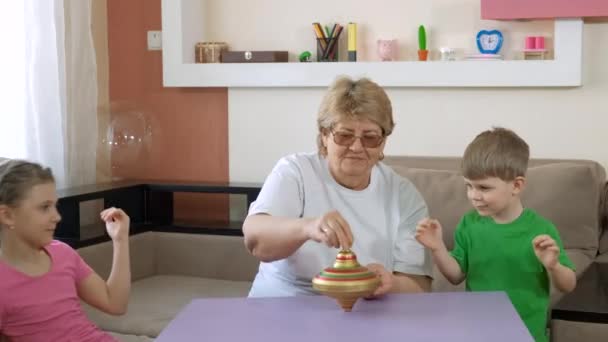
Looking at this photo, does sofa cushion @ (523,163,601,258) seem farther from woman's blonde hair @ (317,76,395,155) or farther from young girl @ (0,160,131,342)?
young girl @ (0,160,131,342)

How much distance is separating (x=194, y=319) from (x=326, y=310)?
0.87ft

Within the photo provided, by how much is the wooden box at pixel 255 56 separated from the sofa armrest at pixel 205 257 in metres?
0.75

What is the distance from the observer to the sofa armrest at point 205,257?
377 cm

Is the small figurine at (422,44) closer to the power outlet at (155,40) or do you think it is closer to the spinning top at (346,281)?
the power outlet at (155,40)

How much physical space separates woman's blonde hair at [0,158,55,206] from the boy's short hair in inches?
39.1

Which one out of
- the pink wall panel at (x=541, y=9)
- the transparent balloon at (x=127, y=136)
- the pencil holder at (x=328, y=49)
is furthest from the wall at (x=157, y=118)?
the pink wall panel at (x=541, y=9)

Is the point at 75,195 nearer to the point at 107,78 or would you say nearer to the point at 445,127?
the point at 107,78

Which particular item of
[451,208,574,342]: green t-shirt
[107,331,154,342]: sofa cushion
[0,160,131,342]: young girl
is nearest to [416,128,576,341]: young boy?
[451,208,574,342]: green t-shirt

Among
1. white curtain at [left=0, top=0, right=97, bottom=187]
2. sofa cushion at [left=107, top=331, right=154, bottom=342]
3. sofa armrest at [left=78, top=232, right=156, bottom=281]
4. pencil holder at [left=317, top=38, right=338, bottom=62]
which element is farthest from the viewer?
pencil holder at [left=317, top=38, right=338, bottom=62]

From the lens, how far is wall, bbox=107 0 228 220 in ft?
13.7

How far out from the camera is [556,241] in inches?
88.0

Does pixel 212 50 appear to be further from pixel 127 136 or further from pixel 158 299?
pixel 158 299

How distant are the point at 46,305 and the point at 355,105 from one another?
0.84 meters

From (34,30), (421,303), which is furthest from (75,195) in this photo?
(421,303)
